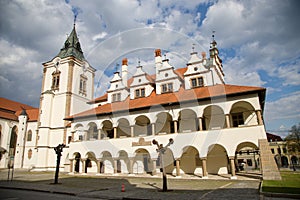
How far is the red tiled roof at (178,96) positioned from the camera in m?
20.4

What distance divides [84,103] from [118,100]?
42.8 feet

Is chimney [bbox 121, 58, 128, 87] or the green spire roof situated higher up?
the green spire roof

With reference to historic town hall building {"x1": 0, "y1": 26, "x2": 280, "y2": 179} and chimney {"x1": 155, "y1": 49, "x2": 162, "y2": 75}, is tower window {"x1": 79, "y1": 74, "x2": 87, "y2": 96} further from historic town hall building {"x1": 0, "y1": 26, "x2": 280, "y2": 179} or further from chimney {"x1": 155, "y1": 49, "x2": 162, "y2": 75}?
chimney {"x1": 155, "y1": 49, "x2": 162, "y2": 75}

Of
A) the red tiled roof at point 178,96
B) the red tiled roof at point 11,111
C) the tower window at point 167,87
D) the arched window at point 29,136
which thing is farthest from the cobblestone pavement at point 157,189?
the red tiled roof at point 11,111

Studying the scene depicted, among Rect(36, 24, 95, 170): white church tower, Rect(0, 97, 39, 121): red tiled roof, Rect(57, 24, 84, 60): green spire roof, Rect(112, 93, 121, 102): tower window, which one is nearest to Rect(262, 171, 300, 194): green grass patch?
Rect(112, 93, 121, 102): tower window

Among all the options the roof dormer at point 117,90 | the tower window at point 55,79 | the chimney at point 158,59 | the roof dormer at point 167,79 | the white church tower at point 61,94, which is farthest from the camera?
the tower window at point 55,79

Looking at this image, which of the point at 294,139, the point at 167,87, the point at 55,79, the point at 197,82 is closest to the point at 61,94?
the point at 55,79

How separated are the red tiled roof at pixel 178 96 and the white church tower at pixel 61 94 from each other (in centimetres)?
1007

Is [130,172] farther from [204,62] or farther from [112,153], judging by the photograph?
[204,62]

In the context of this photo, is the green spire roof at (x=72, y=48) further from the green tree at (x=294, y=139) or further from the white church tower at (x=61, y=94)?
the green tree at (x=294, y=139)

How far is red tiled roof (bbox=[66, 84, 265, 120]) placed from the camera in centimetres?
2042

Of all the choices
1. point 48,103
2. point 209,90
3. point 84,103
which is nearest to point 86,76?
point 84,103

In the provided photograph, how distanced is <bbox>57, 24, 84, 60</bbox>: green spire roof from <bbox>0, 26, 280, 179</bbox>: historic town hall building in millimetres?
4991

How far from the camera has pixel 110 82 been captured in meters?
31.3
